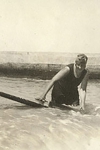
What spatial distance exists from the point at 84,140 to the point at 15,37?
66 cm

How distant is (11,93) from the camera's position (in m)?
1.52

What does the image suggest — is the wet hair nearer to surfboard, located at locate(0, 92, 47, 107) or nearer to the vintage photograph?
the vintage photograph

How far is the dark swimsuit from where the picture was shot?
61.4 inches

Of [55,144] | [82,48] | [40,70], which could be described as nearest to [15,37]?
[40,70]

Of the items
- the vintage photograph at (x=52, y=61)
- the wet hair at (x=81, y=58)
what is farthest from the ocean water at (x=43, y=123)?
the wet hair at (x=81, y=58)

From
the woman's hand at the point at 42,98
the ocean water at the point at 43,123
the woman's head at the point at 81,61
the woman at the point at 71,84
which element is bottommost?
the ocean water at the point at 43,123

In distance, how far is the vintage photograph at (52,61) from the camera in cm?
152

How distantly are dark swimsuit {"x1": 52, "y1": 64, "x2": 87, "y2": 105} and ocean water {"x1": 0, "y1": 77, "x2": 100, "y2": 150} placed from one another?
5 centimetres

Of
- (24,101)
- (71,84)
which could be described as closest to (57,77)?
(71,84)

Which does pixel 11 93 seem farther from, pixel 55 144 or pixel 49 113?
pixel 55 144

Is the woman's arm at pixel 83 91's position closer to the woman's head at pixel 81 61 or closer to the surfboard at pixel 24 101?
the woman's head at pixel 81 61

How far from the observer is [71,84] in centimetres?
157

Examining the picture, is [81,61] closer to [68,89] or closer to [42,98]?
[68,89]

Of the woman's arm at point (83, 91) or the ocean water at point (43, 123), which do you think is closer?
the ocean water at point (43, 123)
